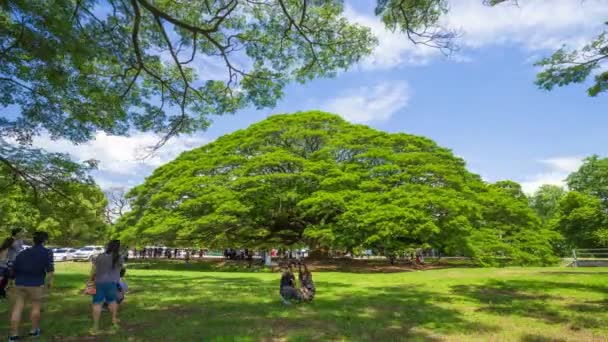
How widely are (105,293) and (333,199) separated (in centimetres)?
1457

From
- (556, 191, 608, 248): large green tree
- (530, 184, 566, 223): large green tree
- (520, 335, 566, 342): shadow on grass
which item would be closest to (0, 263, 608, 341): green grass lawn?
(520, 335, 566, 342): shadow on grass

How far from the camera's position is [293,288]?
8.65 metres

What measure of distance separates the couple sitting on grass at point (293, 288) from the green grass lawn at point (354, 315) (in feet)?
→ 0.97

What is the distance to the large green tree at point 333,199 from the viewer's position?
20203mm

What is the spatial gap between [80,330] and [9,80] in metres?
5.49

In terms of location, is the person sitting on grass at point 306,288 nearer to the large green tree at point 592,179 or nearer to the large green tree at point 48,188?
the large green tree at point 48,188

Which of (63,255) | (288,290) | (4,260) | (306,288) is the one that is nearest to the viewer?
(4,260)

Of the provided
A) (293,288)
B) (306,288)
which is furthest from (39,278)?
(306,288)

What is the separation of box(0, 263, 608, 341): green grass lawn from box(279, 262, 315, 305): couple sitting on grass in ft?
0.97

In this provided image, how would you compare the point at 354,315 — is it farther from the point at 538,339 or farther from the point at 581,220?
the point at 581,220

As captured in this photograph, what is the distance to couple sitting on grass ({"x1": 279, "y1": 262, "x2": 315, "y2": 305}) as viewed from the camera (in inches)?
339

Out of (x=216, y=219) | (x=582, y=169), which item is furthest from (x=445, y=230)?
(x=582, y=169)

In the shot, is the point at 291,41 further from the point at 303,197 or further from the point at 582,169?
the point at 582,169

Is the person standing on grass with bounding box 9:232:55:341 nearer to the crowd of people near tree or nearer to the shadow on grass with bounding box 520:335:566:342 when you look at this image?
the crowd of people near tree
